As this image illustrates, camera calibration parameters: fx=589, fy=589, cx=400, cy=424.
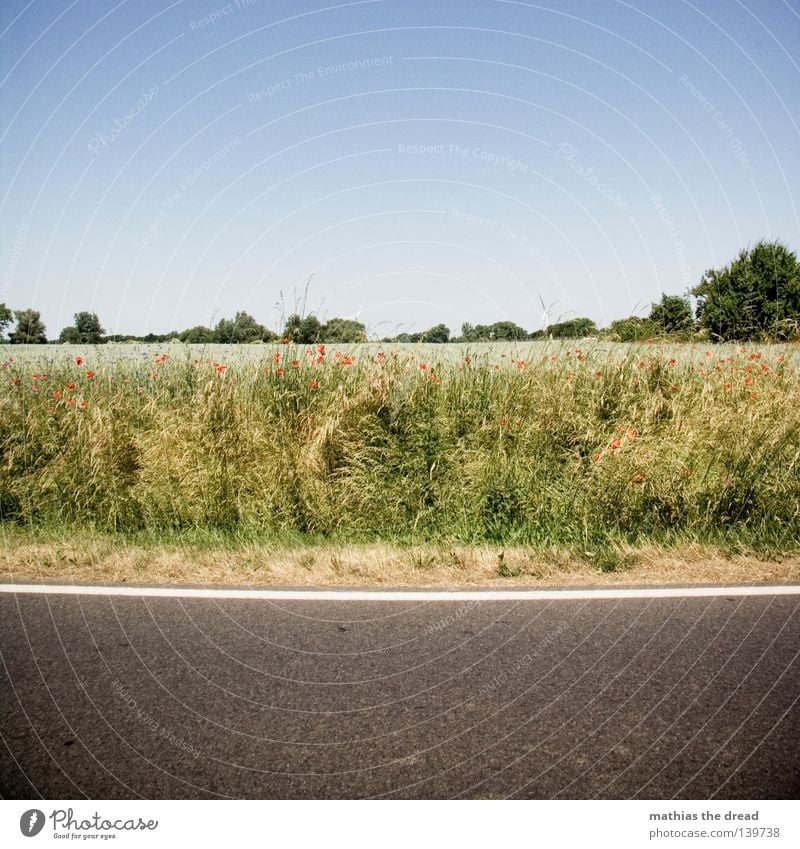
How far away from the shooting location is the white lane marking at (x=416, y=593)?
4227 millimetres

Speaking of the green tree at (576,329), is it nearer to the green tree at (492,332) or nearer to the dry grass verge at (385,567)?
the green tree at (492,332)

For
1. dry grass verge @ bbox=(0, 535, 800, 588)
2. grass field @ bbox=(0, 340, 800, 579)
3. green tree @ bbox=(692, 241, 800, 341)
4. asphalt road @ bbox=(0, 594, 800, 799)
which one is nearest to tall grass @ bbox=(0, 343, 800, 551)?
grass field @ bbox=(0, 340, 800, 579)

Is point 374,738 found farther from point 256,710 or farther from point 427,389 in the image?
Answer: point 427,389

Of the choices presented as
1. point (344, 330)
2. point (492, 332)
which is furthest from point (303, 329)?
point (492, 332)

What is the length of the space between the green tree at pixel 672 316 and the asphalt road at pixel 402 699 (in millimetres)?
6008

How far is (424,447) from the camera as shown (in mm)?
6633

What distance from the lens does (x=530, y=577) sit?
4.65 meters

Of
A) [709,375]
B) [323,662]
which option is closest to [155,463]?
[323,662]

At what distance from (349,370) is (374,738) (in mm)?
5670

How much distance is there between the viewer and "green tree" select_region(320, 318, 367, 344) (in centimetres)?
883

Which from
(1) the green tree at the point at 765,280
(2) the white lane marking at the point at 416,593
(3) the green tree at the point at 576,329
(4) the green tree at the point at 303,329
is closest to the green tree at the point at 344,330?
(4) the green tree at the point at 303,329
